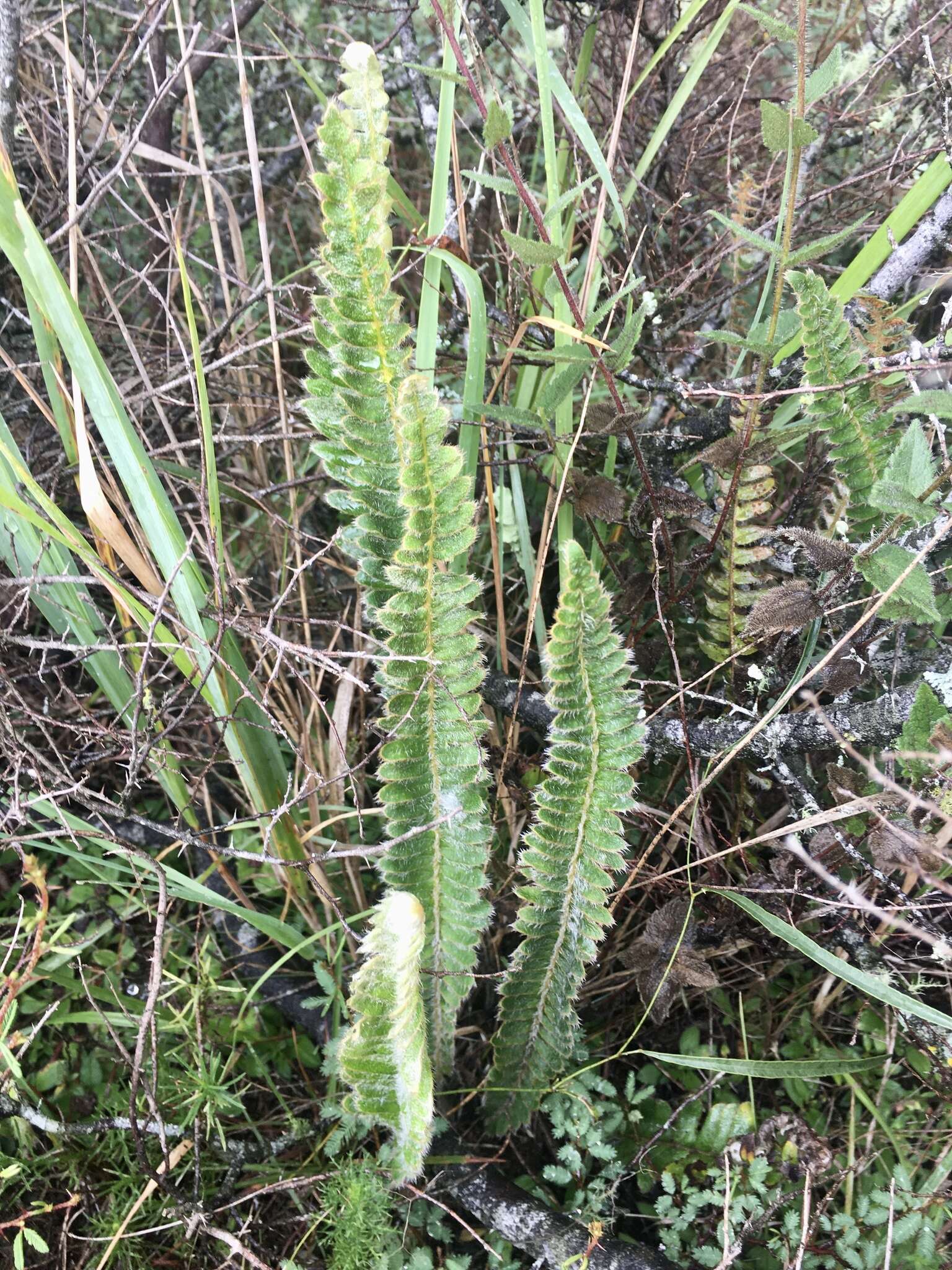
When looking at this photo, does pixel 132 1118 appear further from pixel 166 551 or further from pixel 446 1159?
pixel 166 551

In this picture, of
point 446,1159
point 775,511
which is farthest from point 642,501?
point 446,1159

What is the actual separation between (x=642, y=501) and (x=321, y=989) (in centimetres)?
84

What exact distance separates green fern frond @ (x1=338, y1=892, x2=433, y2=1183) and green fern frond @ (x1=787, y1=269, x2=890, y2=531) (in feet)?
2.26

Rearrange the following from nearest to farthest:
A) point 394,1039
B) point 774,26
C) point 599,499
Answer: point 774,26 → point 394,1039 → point 599,499

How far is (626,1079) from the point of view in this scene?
1247mm

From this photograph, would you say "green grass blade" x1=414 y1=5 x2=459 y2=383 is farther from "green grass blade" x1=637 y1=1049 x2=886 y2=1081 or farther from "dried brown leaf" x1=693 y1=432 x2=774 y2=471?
"green grass blade" x1=637 y1=1049 x2=886 y2=1081

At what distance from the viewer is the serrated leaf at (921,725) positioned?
966 mm

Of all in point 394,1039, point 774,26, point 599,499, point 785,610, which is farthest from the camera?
point 599,499

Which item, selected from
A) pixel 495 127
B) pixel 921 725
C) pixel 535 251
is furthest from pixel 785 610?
pixel 495 127

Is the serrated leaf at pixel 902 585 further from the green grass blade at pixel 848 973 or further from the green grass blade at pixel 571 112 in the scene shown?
the green grass blade at pixel 571 112

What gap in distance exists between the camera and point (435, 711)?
1006 millimetres

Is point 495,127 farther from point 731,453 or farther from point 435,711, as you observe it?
point 435,711

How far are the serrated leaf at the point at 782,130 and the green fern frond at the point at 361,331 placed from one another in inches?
15.1

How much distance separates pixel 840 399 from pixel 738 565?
247 mm
